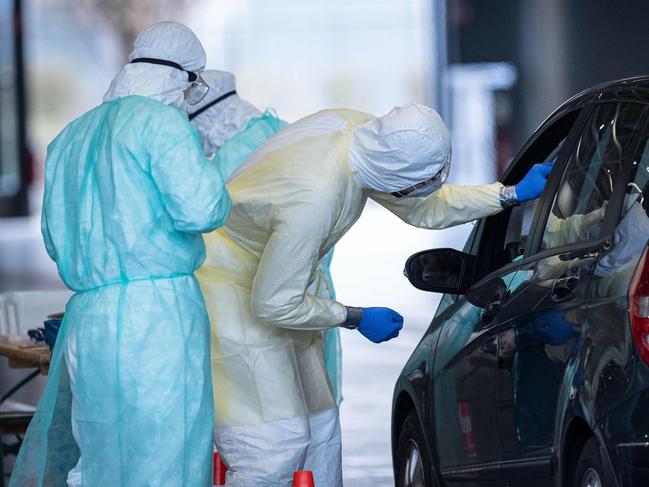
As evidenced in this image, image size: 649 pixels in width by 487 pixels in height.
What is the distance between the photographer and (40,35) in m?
30.6

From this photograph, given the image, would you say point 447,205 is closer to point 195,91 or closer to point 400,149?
point 400,149

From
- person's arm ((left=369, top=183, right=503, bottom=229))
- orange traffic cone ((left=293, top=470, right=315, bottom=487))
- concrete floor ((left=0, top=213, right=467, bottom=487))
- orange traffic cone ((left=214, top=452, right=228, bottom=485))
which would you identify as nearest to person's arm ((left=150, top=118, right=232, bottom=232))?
person's arm ((left=369, top=183, right=503, bottom=229))

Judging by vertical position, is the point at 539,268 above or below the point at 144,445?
above

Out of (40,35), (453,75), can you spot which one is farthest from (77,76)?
(453,75)

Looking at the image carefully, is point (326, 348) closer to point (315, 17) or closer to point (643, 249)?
point (643, 249)

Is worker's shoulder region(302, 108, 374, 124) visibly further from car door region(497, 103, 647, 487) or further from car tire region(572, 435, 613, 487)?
car tire region(572, 435, 613, 487)

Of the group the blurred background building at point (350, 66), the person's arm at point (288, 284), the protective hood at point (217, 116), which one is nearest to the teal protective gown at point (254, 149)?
the protective hood at point (217, 116)

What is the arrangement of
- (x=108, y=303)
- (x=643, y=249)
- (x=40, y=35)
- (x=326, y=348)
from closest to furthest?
(x=643, y=249)
(x=108, y=303)
(x=326, y=348)
(x=40, y=35)

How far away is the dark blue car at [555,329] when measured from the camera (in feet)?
9.87

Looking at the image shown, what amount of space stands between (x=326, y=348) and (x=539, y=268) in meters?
2.37

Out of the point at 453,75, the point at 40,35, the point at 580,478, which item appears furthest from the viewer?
the point at 40,35

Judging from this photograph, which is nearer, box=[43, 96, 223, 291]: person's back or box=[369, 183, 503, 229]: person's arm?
box=[43, 96, 223, 291]: person's back

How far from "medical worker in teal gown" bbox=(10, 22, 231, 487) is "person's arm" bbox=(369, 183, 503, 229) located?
2.26 ft

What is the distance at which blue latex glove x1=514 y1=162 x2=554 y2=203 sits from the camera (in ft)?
13.9
